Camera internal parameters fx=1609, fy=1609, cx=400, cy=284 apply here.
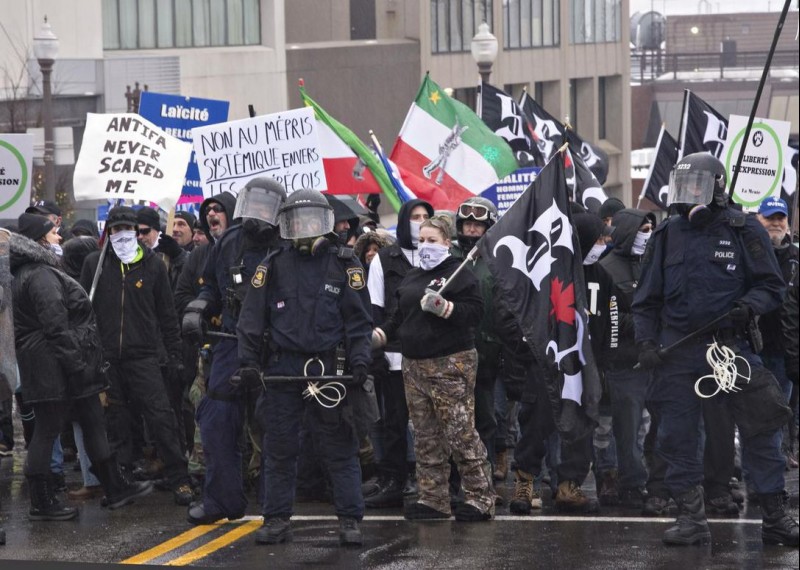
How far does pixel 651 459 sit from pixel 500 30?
136ft

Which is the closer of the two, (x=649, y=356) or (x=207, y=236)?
Answer: (x=649, y=356)

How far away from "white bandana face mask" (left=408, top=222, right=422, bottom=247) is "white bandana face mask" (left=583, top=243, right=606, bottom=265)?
1.13 m

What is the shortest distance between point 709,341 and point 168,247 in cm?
458

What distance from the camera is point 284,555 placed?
9.16m

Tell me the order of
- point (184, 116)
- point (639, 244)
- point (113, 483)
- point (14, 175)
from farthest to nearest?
1. point (184, 116)
2. point (14, 175)
3. point (639, 244)
4. point (113, 483)

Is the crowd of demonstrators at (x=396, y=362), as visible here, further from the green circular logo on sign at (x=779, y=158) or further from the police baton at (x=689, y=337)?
the green circular logo on sign at (x=779, y=158)

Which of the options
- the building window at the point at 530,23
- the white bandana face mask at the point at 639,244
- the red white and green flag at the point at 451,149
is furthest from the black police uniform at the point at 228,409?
the building window at the point at 530,23

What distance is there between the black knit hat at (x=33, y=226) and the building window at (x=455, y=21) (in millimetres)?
37280

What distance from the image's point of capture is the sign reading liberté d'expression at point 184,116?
1444 cm

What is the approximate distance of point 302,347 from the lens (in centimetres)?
941

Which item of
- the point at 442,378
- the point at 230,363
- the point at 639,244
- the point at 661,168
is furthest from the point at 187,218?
the point at 661,168

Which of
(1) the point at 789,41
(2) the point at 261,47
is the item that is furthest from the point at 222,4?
(1) the point at 789,41

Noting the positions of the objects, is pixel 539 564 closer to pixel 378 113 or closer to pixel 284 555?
pixel 284 555

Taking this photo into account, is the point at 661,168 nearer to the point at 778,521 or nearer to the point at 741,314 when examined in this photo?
the point at 741,314
